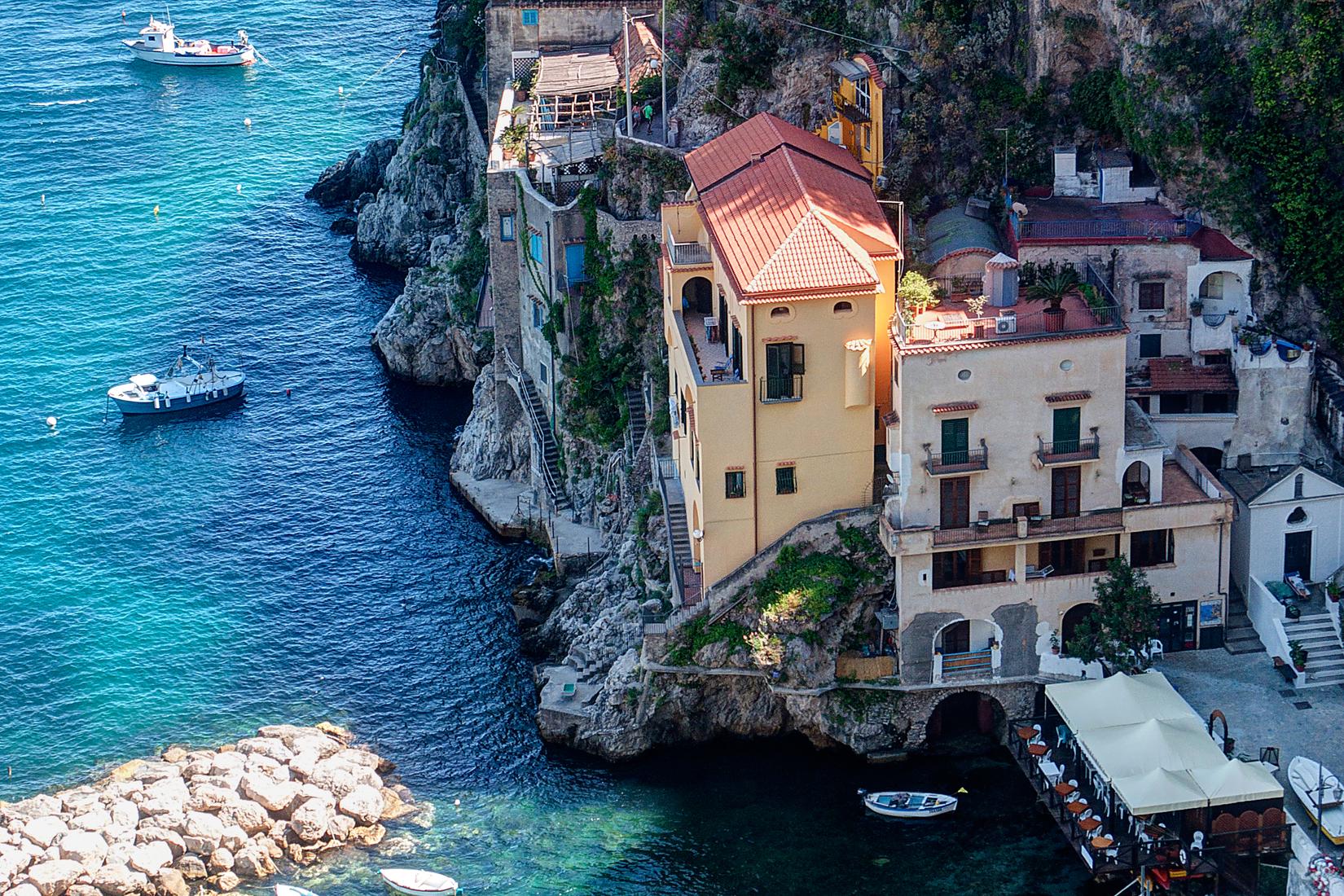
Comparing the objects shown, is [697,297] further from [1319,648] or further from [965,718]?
[1319,648]

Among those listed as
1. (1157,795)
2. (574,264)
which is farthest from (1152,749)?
(574,264)

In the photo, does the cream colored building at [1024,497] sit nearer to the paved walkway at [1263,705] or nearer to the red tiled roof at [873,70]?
the paved walkway at [1263,705]

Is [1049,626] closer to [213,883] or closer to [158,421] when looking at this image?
[213,883]

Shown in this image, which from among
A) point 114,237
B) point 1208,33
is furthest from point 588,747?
point 114,237

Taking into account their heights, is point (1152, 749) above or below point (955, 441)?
below

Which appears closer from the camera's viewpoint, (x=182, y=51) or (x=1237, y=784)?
(x=1237, y=784)

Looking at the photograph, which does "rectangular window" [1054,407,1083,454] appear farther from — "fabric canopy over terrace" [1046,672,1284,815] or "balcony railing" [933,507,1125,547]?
"fabric canopy over terrace" [1046,672,1284,815]
